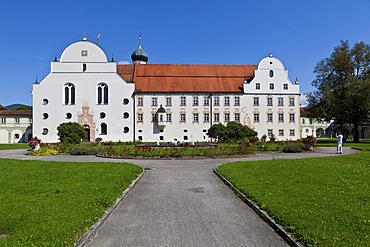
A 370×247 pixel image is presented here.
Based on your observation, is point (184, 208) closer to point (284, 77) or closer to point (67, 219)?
point (67, 219)

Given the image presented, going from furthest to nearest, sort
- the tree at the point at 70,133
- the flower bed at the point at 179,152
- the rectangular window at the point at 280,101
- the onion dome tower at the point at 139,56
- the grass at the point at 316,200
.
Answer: the onion dome tower at the point at 139,56 < the rectangular window at the point at 280,101 < the tree at the point at 70,133 < the flower bed at the point at 179,152 < the grass at the point at 316,200

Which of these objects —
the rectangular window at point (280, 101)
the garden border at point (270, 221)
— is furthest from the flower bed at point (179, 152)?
the rectangular window at point (280, 101)

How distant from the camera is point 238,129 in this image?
37.7 metres

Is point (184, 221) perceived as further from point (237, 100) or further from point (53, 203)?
point (237, 100)

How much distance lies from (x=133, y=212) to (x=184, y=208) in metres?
1.28

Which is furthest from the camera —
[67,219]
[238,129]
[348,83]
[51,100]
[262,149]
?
[51,100]

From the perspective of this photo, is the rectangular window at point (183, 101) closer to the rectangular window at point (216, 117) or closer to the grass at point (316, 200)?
the rectangular window at point (216, 117)

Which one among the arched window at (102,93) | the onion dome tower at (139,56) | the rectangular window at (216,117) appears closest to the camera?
the arched window at (102,93)

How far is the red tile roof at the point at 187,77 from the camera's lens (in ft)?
Answer: 162

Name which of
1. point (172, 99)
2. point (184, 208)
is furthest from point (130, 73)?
point (184, 208)

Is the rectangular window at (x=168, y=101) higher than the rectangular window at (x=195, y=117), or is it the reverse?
the rectangular window at (x=168, y=101)

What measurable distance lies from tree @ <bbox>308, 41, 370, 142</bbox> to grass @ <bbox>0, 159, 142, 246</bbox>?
39.9m

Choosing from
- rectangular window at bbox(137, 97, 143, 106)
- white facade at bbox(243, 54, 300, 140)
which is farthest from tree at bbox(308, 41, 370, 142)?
rectangular window at bbox(137, 97, 143, 106)

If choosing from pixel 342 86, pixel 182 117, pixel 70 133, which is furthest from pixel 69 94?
pixel 342 86
